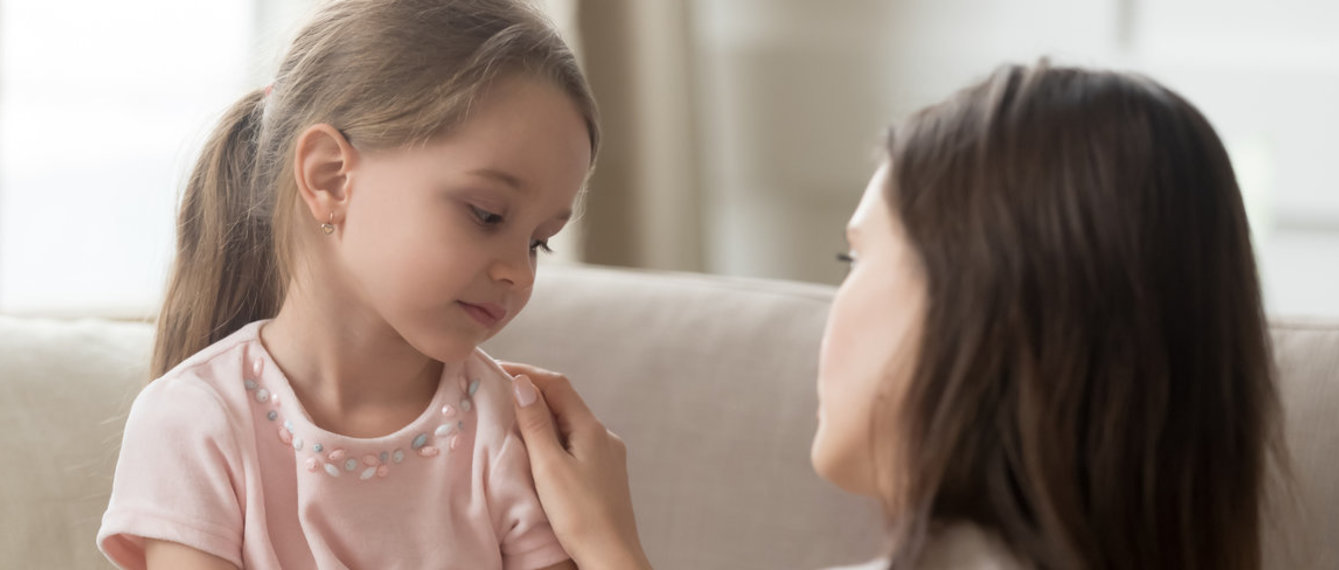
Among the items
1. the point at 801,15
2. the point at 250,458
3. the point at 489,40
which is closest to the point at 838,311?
the point at 489,40

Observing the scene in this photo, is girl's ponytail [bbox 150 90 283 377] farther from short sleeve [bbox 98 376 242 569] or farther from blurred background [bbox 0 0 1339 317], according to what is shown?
blurred background [bbox 0 0 1339 317]

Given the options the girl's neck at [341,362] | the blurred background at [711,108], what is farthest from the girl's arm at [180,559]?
the blurred background at [711,108]

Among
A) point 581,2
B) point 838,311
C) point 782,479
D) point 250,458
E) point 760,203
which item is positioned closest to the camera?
point 838,311

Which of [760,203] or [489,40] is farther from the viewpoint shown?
[760,203]

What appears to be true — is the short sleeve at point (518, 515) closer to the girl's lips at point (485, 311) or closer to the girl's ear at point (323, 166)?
the girl's lips at point (485, 311)

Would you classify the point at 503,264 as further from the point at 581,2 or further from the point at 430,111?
the point at 581,2

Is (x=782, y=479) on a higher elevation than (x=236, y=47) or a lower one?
lower

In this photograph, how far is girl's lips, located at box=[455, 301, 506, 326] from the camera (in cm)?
120

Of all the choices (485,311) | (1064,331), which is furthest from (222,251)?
(1064,331)

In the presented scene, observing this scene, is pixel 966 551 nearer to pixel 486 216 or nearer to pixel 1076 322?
pixel 1076 322

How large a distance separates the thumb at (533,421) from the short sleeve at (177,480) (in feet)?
0.82

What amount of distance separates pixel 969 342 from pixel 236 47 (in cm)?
234

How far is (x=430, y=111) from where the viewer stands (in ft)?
3.81

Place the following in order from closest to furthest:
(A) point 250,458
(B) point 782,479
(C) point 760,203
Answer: (A) point 250,458, (B) point 782,479, (C) point 760,203
